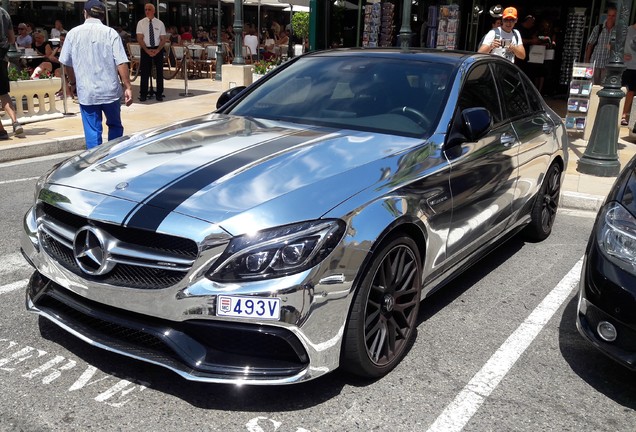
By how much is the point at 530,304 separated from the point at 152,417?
270 cm

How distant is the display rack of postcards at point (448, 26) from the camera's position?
1669 cm

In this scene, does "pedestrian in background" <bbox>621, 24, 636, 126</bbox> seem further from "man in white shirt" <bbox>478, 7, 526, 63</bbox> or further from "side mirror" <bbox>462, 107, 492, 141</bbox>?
"side mirror" <bbox>462, 107, 492, 141</bbox>

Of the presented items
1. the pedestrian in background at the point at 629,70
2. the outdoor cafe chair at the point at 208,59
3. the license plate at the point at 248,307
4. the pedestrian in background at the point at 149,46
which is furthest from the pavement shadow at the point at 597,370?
the outdoor cafe chair at the point at 208,59

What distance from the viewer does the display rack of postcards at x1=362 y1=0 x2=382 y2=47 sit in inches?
703

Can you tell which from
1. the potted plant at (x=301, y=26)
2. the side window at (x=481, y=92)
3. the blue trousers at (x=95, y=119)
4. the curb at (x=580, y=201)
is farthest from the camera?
the potted plant at (x=301, y=26)

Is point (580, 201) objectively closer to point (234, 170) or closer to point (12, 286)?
point (234, 170)

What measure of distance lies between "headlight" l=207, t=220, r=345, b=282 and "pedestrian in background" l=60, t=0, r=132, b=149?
179 inches

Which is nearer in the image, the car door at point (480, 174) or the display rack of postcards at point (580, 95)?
the car door at point (480, 174)

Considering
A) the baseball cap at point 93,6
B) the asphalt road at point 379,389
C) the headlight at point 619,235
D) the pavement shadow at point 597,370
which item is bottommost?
the pavement shadow at point 597,370

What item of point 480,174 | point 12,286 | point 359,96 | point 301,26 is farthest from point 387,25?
point 301,26

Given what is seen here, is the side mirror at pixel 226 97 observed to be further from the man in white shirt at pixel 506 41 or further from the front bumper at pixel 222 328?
the man in white shirt at pixel 506 41

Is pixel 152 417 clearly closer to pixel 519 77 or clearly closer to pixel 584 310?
pixel 584 310

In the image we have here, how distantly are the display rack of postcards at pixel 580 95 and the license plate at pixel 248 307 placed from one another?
29.8 feet

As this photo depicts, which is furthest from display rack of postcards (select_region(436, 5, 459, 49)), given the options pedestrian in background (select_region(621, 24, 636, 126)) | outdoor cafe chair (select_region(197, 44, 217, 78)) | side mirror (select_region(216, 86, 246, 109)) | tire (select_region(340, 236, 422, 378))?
tire (select_region(340, 236, 422, 378))
